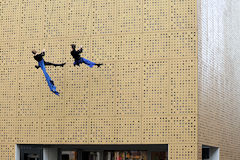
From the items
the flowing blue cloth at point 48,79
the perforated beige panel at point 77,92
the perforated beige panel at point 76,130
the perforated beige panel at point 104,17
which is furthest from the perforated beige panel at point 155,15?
the perforated beige panel at point 76,130

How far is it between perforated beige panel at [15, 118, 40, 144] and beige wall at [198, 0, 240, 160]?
6419 millimetres

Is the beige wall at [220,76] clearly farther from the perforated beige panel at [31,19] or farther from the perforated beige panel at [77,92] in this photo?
the perforated beige panel at [31,19]

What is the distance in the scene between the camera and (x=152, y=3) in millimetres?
17828

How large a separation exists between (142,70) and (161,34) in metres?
1.53

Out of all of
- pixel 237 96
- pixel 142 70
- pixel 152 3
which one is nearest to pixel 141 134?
pixel 142 70

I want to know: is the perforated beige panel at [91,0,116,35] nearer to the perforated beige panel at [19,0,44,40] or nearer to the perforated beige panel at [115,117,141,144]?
the perforated beige panel at [19,0,44,40]

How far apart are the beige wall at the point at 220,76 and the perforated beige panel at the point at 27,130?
642cm

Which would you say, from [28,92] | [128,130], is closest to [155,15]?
[128,130]

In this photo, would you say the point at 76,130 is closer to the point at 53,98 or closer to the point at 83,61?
the point at 53,98

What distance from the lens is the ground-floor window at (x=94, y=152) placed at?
1898 cm

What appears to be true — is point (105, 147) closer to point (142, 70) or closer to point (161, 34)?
point (142, 70)

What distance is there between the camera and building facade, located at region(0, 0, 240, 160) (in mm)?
17219

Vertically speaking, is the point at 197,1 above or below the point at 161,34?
above

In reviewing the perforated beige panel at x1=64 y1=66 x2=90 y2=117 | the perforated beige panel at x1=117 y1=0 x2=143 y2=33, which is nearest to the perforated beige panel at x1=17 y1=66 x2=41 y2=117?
the perforated beige panel at x1=64 y1=66 x2=90 y2=117
